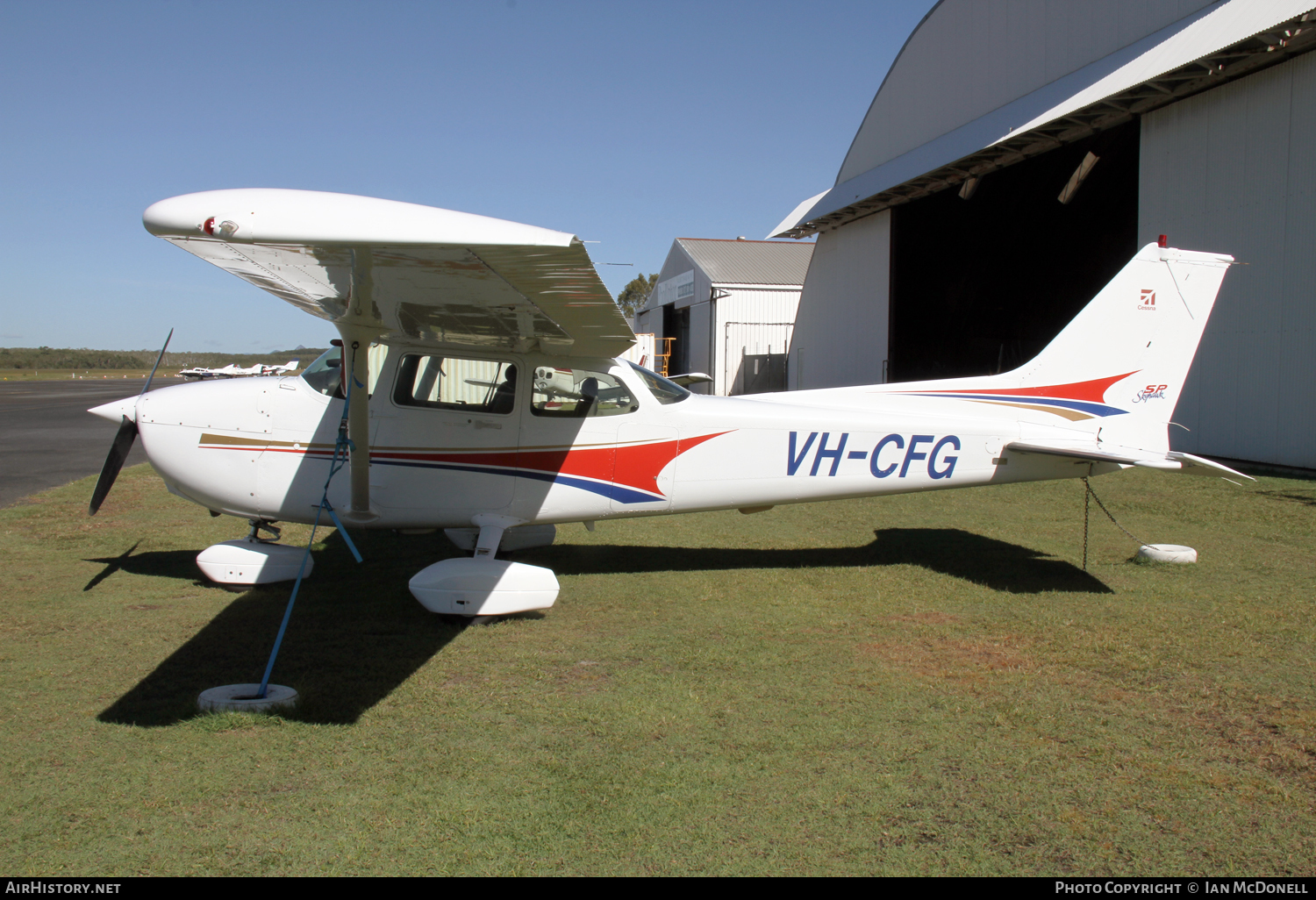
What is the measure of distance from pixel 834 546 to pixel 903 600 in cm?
180

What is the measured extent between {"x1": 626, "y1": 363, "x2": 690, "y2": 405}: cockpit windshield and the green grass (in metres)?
1.44

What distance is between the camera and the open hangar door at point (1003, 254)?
64.7ft

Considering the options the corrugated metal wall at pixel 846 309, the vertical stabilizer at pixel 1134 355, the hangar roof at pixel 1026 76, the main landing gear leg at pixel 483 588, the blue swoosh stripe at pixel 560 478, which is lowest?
the main landing gear leg at pixel 483 588

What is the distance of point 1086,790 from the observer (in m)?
3.11

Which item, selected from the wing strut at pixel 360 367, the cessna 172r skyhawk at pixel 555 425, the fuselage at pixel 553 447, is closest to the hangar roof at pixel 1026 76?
the cessna 172r skyhawk at pixel 555 425

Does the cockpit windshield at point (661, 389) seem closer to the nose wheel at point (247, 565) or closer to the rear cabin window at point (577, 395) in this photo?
the rear cabin window at point (577, 395)

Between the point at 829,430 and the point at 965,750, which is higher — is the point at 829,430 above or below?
above

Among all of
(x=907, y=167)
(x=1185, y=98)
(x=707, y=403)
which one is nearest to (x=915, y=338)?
(x=907, y=167)

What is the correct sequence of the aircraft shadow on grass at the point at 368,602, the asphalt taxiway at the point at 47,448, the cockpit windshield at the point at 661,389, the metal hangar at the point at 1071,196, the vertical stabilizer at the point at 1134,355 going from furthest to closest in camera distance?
the asphalt taxiway at the point at 47,448, the metal hangar at the point at 1071,196, the vertical stabilizer at the point at 1134,355, the cockpit windshield at the point at 661,389, the aircraft shadow on grass at the point at 368,602

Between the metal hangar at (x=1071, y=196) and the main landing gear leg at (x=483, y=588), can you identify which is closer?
the main landing gear leg at (x=483, y=588)

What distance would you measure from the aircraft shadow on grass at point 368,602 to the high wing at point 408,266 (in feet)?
6.21

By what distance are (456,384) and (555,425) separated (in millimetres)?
760

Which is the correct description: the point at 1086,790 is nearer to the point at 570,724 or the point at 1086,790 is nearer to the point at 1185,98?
the point at 570,724

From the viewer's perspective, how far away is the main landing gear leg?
5082 millimetres
